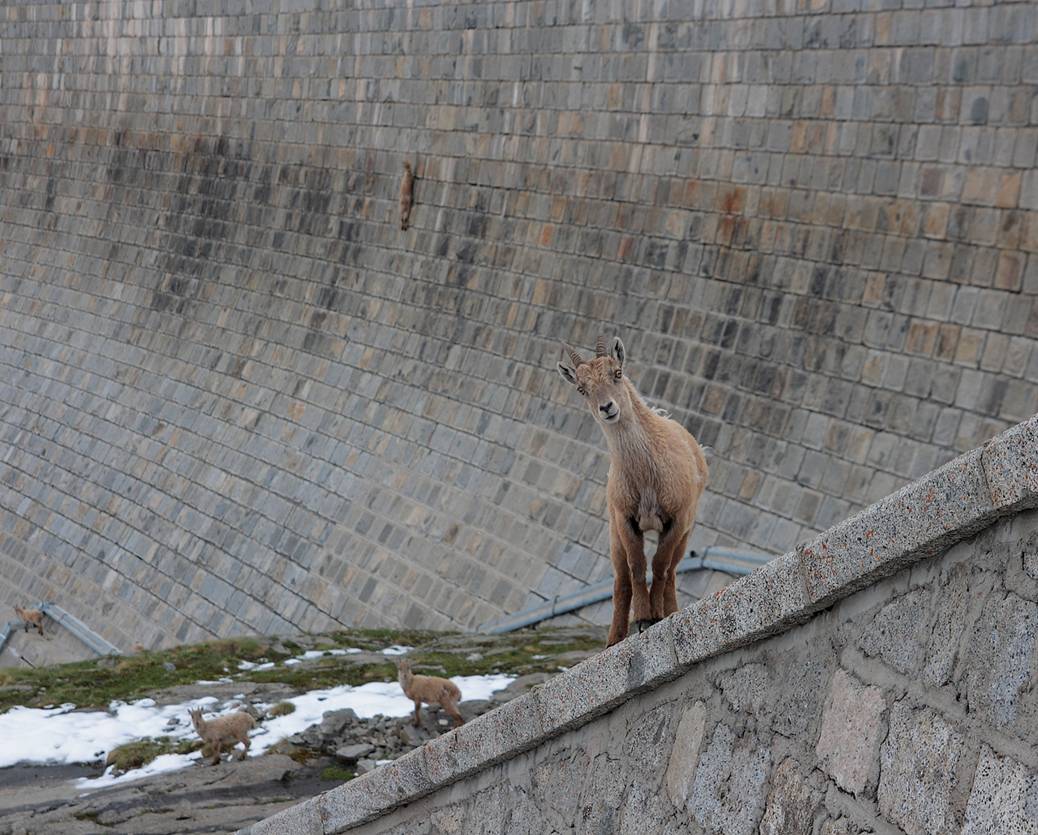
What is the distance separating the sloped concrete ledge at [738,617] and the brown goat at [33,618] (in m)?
14.6

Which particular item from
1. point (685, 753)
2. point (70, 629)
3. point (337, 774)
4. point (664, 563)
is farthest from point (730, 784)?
point (70, 629)

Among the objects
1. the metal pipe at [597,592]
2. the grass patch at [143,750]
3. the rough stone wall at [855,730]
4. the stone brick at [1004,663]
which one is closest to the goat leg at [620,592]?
the rough stone wall at [855,730]

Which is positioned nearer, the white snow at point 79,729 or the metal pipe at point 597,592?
the white snow at point 79,729

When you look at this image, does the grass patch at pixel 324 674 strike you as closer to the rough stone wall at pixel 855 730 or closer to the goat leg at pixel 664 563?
the goat leg at pixel 664 563

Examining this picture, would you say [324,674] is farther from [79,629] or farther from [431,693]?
[79,629]

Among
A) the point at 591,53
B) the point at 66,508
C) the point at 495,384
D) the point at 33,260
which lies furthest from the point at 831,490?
the point at 33,260

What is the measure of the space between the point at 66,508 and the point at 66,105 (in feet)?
28.5

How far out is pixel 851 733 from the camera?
3.44 m

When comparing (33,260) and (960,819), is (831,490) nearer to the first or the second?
(960,819)

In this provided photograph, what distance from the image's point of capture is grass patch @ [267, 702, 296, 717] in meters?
8.63

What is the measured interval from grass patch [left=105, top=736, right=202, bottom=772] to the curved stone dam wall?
5.88m

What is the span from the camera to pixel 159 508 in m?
19.3

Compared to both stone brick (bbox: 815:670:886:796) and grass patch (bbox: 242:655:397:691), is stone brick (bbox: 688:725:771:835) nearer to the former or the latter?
stone brick (bbox: 815:670:886:796)

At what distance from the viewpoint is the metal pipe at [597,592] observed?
39.3ft
